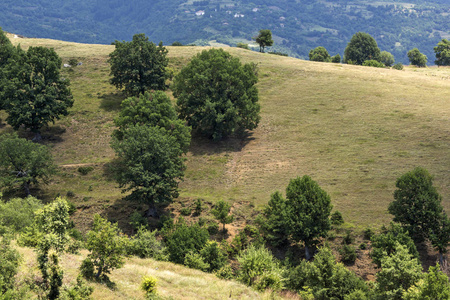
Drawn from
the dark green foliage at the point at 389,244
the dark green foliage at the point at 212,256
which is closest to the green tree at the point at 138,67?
the dark green foliage at the point at 212,256

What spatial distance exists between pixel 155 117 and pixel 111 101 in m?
35.7

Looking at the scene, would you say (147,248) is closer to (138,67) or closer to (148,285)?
(148,285)

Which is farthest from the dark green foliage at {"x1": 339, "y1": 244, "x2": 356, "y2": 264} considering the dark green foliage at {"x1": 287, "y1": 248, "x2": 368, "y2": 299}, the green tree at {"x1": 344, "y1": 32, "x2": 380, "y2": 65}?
the green tree at {"x1": 344, "y1": 32, "x2": 380, "y2": 65}

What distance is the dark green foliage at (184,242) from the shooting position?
48.1 metres

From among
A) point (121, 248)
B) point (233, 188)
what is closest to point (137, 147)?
point (233, 188)

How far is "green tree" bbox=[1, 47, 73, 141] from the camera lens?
79.1 metres

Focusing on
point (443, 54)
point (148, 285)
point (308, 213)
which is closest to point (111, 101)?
point (308, 213)

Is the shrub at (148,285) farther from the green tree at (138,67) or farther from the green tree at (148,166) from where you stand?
the green tree at (138,67)

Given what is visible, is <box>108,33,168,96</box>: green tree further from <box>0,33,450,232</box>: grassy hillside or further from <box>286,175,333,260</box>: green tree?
<box>286,175,333,260</box>: green tree

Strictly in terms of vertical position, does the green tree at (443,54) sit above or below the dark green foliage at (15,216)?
above

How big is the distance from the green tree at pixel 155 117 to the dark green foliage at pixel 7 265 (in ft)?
137

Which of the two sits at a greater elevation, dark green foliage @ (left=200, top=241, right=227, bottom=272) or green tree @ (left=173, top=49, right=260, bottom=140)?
green tree @ (left=173, top=49, right=260, bottom=140)

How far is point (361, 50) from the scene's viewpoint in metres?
164

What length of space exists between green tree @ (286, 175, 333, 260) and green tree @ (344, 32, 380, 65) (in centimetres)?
12094
